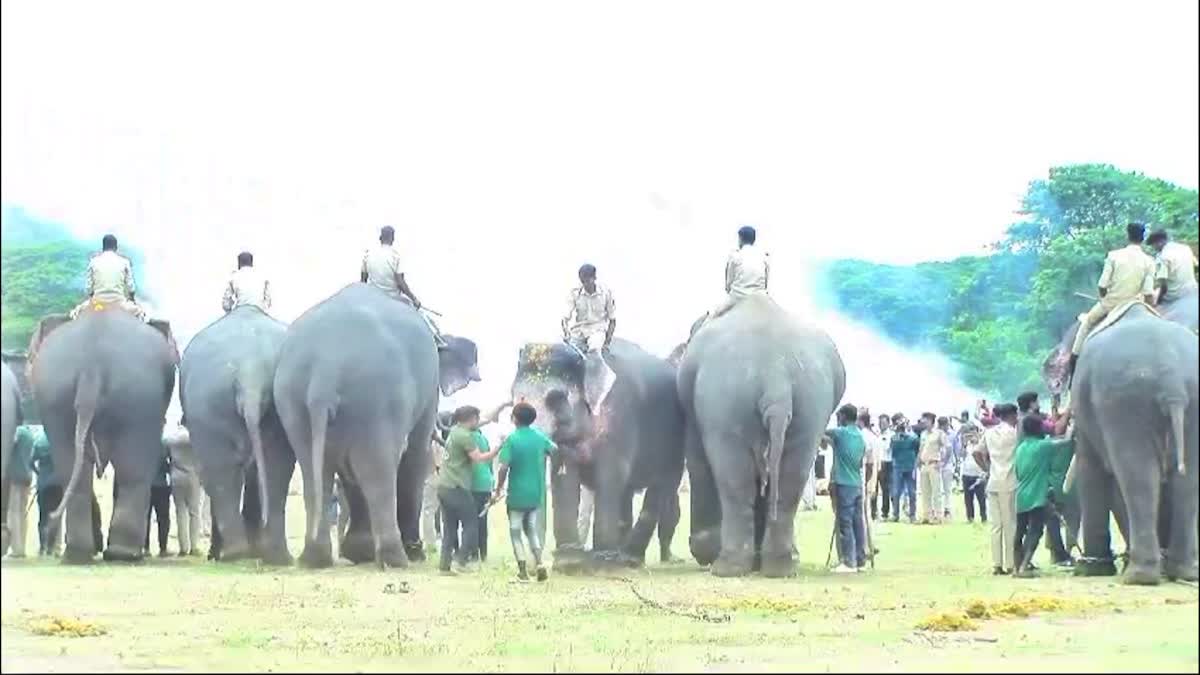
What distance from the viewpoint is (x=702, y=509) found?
17.2 metres

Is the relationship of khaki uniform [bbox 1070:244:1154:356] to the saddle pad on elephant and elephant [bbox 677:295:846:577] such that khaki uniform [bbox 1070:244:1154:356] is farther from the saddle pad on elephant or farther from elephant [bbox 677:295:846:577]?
elephant [bbox 677:295:846:577]

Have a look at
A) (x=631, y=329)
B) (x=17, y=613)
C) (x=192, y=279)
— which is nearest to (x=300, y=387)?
(x=17, y=613)

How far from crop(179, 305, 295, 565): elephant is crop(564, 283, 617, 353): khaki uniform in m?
2.48

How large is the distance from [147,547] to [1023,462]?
8018 millimetres

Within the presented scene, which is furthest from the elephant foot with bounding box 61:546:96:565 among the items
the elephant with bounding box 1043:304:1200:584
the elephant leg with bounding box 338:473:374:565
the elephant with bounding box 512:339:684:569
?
the elephant with bounding box 1043:304:1200:584

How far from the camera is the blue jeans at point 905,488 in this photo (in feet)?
83.3

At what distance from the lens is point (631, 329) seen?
3756 cm

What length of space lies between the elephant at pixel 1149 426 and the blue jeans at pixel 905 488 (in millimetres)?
10508

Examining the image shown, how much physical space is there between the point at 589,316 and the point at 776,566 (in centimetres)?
262

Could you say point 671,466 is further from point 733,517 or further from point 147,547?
point 147,547

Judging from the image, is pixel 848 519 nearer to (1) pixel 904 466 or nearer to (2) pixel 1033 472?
(2) pixel 1033 472

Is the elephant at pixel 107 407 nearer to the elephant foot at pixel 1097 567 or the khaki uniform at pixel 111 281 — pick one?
the khaki uniform at pixel 111 281

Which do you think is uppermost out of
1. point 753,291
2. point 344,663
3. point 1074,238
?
point 1074,238

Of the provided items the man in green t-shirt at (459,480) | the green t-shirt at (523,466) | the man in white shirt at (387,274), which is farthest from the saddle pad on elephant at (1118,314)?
the man in white shirt at (387,274)
